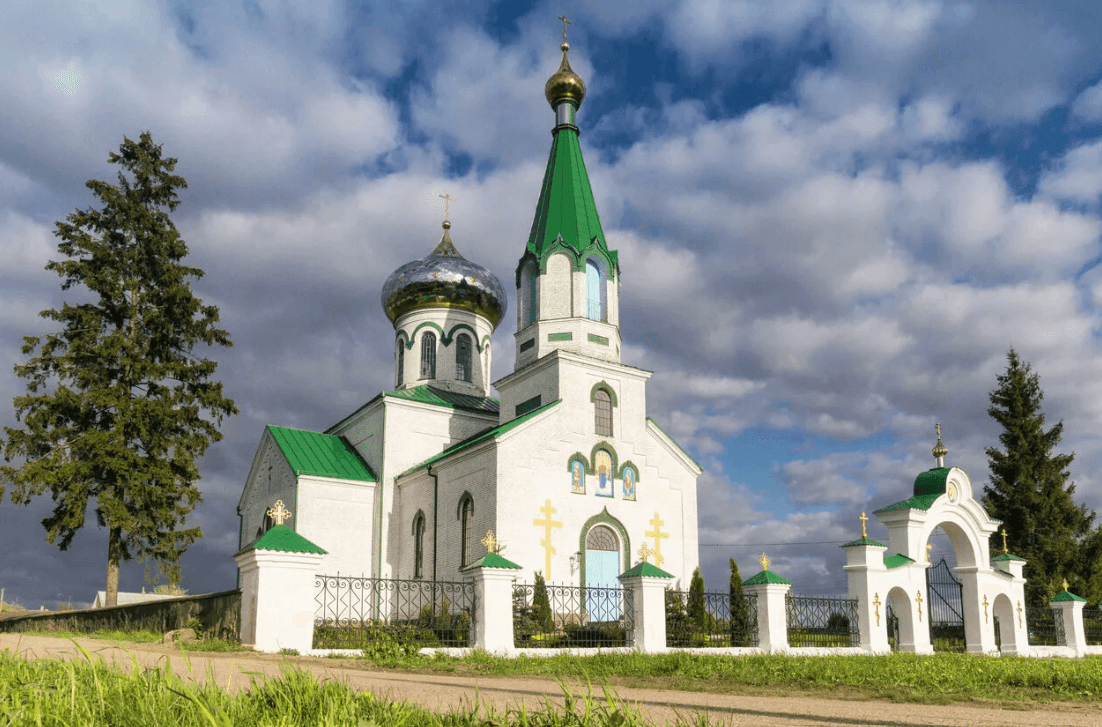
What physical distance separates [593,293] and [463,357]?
6.64 meters

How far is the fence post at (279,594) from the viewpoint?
35.4 feet

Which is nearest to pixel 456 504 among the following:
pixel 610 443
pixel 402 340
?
pixel 610 443

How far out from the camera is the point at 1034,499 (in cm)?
2483

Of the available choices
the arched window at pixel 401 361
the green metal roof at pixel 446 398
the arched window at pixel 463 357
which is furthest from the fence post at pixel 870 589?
the arched window at pixel 401 361

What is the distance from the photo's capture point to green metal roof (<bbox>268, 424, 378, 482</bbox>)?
2164 centimetres

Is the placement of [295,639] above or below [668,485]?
below

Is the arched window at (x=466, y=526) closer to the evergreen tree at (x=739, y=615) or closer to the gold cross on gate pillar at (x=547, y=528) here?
the gold cross on gate pillar at (x=547, y=528)

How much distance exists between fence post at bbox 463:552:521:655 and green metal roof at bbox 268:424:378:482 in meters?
9.96

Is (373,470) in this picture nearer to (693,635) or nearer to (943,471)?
(693,635)

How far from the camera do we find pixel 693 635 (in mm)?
15148

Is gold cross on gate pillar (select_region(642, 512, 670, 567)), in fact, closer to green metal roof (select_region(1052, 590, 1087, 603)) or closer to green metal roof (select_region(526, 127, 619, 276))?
green metal roof (select_region(526, 127, 619, 276))

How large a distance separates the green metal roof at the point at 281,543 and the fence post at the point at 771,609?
750 cm

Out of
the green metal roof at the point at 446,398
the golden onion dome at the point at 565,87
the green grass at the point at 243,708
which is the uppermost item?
the golden onion dome at the point at 565,87

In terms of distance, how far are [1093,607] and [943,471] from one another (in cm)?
840
